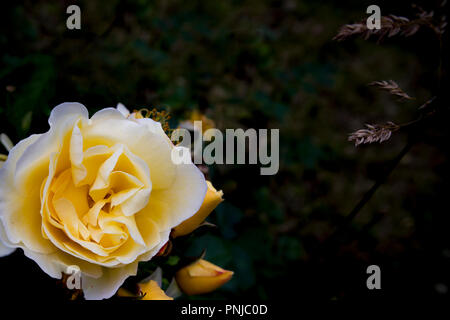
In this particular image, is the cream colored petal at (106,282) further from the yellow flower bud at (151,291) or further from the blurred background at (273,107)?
the blurred background at (273,107)

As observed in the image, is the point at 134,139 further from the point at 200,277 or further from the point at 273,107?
the point at 273,107

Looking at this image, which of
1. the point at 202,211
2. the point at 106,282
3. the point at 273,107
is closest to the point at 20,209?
the point at 106,282

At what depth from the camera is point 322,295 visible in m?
1.27

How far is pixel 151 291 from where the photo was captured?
2.63ft

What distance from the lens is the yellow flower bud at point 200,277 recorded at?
887 millimetres

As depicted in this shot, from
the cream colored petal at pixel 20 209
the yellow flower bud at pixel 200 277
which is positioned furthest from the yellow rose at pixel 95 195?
the yellow flower bud at pixel 200 277

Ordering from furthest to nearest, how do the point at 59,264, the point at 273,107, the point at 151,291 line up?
the point at 273,107
the point at 151,291
the point at 59,264

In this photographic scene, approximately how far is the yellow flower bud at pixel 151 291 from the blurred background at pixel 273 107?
0.56 feet

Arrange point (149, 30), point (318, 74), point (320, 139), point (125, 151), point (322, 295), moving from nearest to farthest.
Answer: point (125, 151)
point (322, 295)
point (318, 74)
point (149, 30)
point (320, 139)

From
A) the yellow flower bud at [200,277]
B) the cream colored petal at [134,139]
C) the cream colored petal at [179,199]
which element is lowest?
the yellow flower bud at [200,277]

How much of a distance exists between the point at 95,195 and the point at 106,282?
0.16 meters

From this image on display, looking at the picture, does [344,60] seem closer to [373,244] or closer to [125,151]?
[373,244]

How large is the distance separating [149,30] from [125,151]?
156 cm

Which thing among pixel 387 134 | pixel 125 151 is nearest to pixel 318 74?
pixel 387 134
